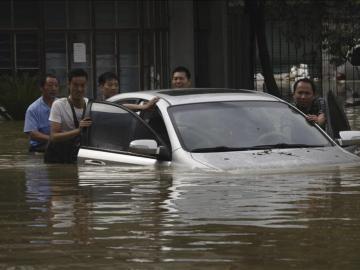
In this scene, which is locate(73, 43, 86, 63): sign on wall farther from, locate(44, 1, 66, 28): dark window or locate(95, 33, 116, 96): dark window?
locate(44, 1, 66, 28): dark window

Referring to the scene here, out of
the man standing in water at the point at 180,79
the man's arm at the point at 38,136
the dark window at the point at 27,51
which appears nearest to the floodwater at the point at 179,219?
the man's arm at the point at 38,136

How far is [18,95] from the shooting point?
2398 centimetres

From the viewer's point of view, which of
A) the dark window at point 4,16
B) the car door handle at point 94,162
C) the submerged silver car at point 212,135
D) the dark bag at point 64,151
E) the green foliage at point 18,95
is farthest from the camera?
the dark window at point 4,16

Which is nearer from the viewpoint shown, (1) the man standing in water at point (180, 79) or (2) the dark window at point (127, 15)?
(1) the man standing in water at point (180, 79)

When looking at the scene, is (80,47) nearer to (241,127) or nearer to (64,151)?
(64,151)

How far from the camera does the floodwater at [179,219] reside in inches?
231

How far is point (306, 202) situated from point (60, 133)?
4348 millimetres

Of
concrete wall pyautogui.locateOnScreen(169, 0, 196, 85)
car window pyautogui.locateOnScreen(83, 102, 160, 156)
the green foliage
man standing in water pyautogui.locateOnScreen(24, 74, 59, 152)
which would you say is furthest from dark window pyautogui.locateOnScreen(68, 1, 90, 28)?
car window pyautogui.locateOnScreen(83, 102, 160, 156)

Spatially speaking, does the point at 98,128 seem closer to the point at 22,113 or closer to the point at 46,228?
the point at 46,228

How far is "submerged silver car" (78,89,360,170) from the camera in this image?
9.38 meters

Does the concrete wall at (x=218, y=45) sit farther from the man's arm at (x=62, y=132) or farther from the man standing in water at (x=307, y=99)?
the man standing in water at (x=307, y=99)

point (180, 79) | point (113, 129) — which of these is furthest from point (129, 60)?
point (113, 129)

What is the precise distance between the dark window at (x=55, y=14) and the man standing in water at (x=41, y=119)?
13367mm

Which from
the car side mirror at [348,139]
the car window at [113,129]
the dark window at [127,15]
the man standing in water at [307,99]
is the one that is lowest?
the car side mirror at [348,139]
